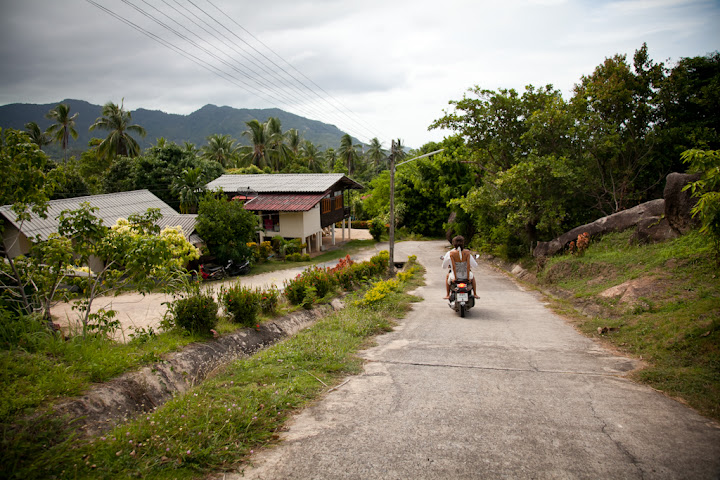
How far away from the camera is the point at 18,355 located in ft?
14.7

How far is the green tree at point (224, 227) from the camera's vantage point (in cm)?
2538

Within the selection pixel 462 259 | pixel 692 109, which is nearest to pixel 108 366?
pixel 462 259

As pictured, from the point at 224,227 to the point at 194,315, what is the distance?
19673 mm

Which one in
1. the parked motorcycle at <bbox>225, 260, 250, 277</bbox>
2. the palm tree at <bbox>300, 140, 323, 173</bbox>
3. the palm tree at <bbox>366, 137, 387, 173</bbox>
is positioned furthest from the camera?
the palm tree at <bbox>366, 137, 387, 173</bbox>

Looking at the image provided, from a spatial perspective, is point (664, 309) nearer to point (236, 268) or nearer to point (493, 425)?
point (493, 425)

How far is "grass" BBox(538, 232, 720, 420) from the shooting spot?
5.01 m

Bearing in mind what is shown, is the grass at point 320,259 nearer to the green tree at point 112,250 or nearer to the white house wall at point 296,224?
the white house wall at point 296,224

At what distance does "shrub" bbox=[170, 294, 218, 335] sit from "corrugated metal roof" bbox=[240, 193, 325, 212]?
25294 mm

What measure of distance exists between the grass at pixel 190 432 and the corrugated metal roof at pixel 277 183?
96.6ft

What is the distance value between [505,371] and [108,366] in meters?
4.90

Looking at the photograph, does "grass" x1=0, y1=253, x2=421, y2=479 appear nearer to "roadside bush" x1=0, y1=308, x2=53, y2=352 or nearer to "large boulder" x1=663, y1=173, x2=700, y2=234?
"roadside bush" x1=0, y1=308, x2=53, y2=352

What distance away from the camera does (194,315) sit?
22.6ft

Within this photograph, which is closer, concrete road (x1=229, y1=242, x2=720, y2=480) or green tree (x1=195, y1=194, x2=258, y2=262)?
concrete road (x1=229, y1=242, x2=720, y2=480)

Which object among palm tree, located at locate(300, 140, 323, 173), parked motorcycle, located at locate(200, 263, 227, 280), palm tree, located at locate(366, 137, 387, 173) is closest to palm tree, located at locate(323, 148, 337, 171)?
palm tree, located at locate(300, 140, 323, 173)
